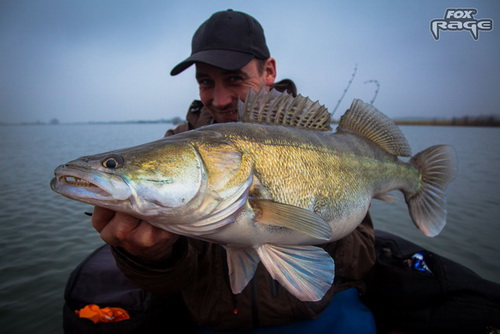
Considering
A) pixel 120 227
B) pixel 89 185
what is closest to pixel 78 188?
pixel 89 185

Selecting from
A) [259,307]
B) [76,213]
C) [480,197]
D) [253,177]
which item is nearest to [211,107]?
[253,177]

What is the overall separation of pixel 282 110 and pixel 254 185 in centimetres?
63

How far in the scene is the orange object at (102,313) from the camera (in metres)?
1.90

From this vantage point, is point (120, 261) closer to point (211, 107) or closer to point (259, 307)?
point (259, 307)

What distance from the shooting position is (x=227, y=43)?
2660 millimetres

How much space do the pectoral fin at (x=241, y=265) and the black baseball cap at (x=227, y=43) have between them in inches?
65.4

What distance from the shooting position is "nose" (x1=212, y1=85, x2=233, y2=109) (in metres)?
2.67

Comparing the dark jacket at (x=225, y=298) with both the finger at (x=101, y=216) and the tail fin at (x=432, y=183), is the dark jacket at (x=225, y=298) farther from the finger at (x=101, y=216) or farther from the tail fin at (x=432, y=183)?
the tail fin at (x=432, y=183)

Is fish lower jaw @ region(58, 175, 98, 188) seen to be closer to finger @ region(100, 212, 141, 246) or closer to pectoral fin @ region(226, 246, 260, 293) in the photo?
finger @ region(100, 212, 141, 246)

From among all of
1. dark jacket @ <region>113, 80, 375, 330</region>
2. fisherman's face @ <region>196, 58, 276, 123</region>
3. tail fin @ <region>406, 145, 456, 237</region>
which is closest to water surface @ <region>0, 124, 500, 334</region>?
dark jacket @ <region>113, 80, 375, 330</region>

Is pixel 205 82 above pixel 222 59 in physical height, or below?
below

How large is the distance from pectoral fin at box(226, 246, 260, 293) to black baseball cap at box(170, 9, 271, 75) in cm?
166

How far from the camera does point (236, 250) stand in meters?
1.46

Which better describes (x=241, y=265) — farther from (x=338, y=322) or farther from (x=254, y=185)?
(x=338, y=322)
